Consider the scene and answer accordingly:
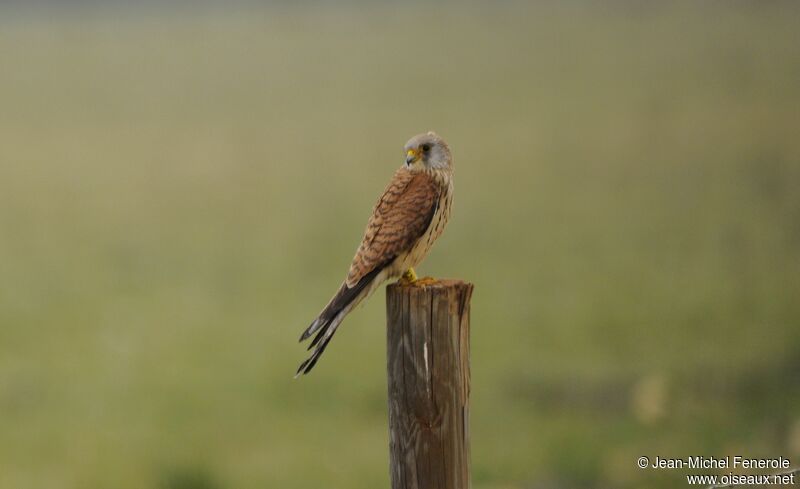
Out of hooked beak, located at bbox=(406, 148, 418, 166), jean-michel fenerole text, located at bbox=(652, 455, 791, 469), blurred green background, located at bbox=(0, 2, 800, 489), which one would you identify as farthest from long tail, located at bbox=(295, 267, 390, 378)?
blurred green background, located at bbox=(0, 2, 800, 489)

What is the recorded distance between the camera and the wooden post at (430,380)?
85.1 inches

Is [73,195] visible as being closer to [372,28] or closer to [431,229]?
[372,28]

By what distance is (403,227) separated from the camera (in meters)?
2.68

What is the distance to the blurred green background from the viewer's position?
5434mm

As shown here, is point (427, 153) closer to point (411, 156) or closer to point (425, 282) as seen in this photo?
point (411, 156)

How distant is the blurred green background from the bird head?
2428mm

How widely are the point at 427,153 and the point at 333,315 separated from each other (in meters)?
0.69

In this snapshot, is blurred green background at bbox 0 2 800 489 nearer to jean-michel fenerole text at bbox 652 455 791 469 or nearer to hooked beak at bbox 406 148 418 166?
jean-michel fenerole text at bbox 652 455 791 469

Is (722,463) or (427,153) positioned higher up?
(427,153)

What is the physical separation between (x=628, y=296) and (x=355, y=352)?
1.63m

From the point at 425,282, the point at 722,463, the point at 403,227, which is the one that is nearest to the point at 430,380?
the point at 425,282

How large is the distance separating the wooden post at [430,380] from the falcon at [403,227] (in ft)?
0.87

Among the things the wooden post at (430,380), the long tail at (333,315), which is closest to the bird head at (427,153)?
the long tail at (333,315)

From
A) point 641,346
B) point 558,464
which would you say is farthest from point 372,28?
point 558,464
